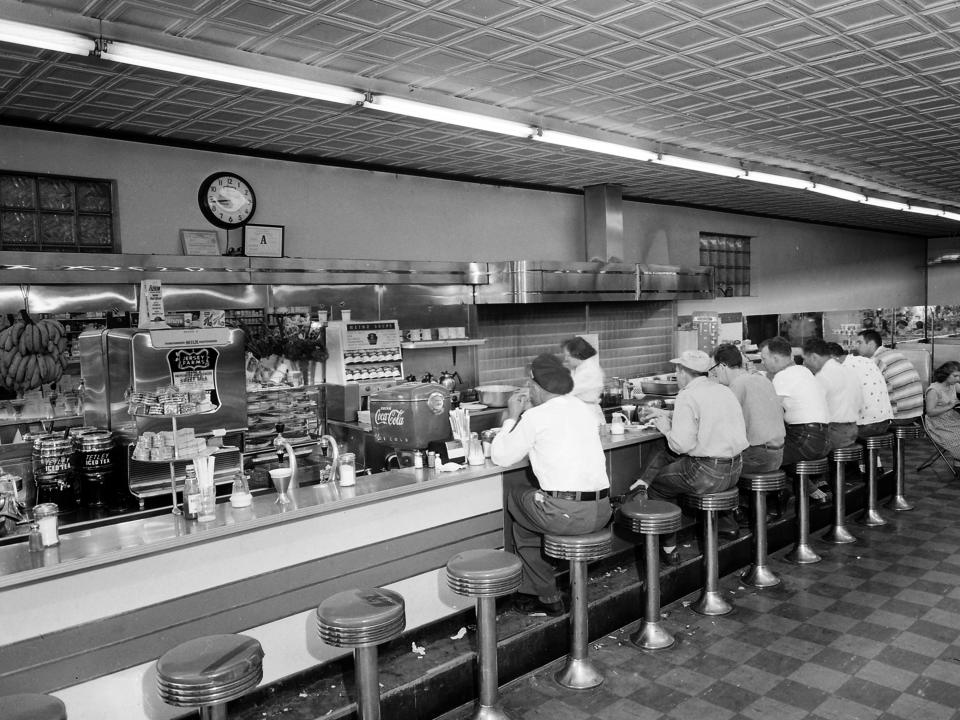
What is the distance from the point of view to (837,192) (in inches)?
389

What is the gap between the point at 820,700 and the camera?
3957 millimetres

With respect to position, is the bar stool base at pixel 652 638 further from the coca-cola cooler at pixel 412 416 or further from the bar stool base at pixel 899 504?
the bar stool base at pixel 899 504

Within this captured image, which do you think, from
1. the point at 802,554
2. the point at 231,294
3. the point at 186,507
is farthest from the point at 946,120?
the point at 186,507

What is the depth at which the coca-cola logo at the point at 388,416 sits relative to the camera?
453 centimetres

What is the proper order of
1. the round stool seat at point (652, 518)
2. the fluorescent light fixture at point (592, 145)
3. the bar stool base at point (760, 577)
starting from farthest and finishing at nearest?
the fluorescent light fixture at point (592, 145), the bar stool base at point (760, 577), the round stool seat at point (652, 518)

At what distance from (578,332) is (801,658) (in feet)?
18.7

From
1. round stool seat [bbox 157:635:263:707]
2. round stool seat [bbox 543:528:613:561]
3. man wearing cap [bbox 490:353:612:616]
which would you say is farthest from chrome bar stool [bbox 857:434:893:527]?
round stool seat [bbox 157:635:263:707]

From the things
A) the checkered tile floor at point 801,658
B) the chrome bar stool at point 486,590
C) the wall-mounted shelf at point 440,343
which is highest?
the wall-mounted shelf at point 440,343

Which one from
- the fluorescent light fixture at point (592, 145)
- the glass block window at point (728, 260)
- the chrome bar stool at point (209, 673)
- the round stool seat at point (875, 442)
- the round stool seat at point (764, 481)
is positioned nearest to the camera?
the chrome bar stool at point (209, 673)

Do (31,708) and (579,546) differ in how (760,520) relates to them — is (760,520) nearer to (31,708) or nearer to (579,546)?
(579,546)

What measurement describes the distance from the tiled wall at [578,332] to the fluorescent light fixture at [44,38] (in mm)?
5043

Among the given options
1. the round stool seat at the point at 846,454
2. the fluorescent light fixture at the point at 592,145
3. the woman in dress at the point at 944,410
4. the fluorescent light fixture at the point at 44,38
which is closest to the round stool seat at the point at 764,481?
the round stool seat at the point at 846,454

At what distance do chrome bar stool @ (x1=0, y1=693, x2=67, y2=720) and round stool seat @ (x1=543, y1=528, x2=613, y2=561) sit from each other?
237 cm

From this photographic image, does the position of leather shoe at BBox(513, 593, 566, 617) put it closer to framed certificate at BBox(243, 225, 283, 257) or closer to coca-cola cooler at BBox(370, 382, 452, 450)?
coca-cola cooler at BBox(370, 382, 452, 450)
